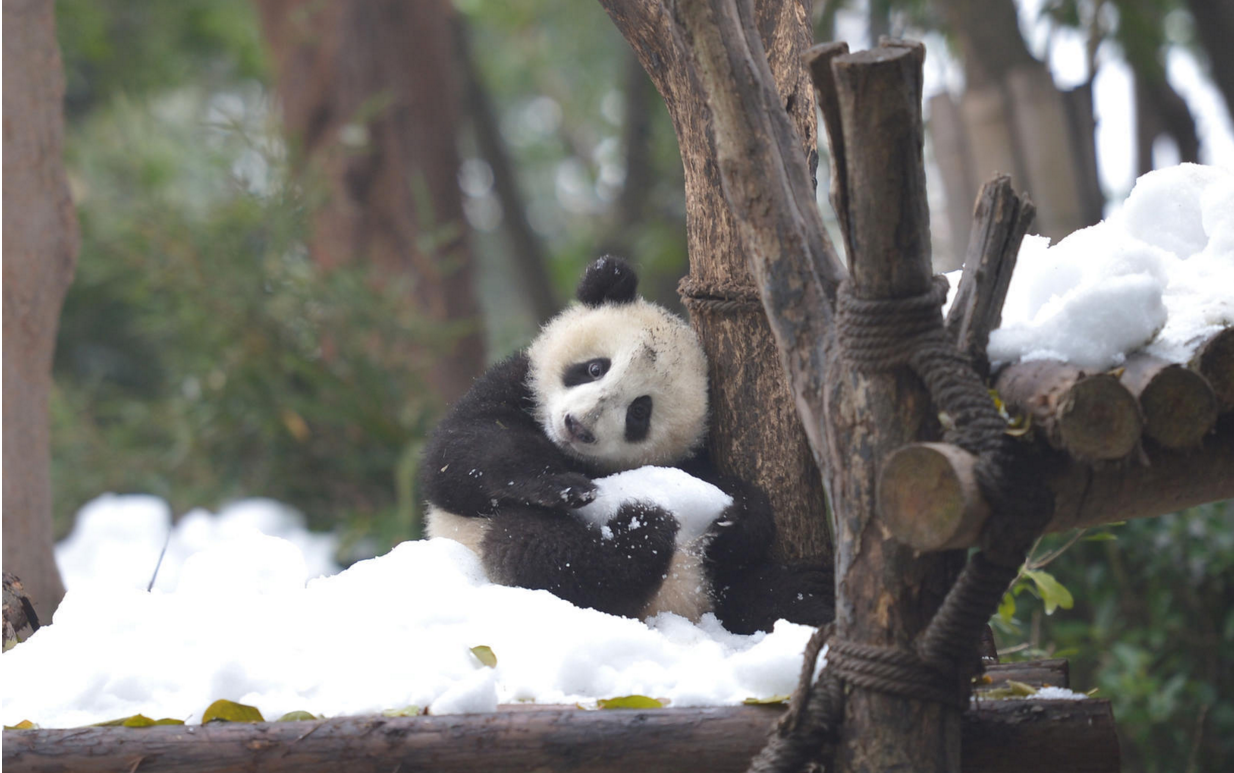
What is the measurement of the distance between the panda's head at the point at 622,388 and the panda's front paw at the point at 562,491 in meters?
0.17

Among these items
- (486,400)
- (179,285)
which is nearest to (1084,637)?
(486,400)

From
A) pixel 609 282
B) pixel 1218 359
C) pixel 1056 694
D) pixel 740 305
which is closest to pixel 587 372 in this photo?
pixel 609 282

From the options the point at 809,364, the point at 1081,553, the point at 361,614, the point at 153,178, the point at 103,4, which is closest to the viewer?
the point at 809,364

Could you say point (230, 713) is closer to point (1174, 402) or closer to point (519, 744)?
point (519, 744)

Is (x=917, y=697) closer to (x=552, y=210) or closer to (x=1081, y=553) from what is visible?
(x=1081, y=553)

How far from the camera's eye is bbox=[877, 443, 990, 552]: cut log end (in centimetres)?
120

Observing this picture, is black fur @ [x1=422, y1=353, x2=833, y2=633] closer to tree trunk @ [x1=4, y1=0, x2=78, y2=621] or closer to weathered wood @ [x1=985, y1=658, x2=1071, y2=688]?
weathered wood @ [x1=985, y1=658, x2=1071, y2=688]

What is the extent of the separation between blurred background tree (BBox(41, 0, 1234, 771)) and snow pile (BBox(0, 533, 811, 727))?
177 cm

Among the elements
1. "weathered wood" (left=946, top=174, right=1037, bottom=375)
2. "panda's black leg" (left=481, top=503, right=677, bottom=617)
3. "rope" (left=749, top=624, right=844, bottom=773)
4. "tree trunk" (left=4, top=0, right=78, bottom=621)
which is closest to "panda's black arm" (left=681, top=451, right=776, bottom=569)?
"panda's black leg" (left=481, top=503, right=677, bottom=617)

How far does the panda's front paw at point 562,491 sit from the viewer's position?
1812 millimetres

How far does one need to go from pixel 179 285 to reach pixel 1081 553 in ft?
12.8

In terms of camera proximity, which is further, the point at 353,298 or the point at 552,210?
the point at 552,210

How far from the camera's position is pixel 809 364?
1.47m

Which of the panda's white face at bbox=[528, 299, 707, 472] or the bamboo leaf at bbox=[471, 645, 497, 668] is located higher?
the panda's white face at bbox=[528, 299, 707, 472]
